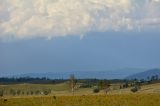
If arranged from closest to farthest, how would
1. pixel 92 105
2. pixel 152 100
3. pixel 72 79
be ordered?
pixel 92 105, pixel 152 100, pixel 72 79

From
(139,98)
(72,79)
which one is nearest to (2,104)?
(139,98)

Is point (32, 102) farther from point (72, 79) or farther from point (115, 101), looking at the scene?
point (72, 79)

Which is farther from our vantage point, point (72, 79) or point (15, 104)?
point (72, 79)

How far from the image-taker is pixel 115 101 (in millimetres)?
53688

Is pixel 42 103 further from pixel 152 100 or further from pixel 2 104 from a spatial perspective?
pixel 152 100

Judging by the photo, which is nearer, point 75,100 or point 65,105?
point 65,105

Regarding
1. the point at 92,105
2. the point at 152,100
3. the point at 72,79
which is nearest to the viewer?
the point at 92,105

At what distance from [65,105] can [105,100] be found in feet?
20.5

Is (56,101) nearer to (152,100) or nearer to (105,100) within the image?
(105,100)

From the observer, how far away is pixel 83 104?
171 ft

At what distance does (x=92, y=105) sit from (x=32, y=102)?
28.0ft

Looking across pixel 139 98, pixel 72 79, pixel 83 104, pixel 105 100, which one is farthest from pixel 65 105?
pixel 72 79

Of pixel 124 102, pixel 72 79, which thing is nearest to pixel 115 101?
pixel 124 102

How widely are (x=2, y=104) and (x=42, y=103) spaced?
16.6 feet
